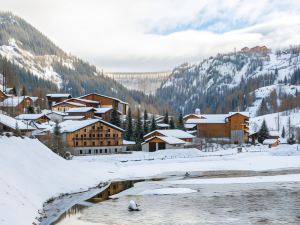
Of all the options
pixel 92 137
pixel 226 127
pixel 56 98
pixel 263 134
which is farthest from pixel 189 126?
pixel 56 98

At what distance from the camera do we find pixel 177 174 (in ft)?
225

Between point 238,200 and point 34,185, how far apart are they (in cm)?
1975

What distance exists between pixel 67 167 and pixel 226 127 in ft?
298

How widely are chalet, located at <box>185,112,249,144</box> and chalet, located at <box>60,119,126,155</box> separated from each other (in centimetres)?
4484

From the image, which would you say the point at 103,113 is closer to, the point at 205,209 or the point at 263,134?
the point at 263,134

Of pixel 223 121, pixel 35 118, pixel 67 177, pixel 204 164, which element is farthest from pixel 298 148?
pixel 67 177

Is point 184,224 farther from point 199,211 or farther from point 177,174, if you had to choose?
point 177,174

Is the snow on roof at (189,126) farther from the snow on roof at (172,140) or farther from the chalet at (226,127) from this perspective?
the snow on roof at (172,140)

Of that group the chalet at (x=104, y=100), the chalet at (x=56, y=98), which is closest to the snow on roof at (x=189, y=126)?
the chalet at (x=104, y=100)

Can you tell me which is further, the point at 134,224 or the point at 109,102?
the point at 109,102

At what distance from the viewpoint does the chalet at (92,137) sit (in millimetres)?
95250

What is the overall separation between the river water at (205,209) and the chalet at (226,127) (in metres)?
88.9

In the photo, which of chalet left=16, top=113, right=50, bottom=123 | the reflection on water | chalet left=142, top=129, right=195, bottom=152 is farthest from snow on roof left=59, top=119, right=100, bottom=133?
the reflection on water

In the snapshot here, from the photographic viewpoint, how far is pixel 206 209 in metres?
35.8
